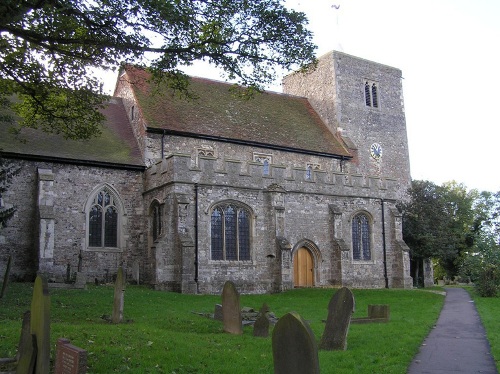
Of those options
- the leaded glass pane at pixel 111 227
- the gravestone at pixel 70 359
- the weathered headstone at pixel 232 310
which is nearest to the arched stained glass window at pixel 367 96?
the leaded glass pane at pixel 111 227

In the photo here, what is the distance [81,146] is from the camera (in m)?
22.1

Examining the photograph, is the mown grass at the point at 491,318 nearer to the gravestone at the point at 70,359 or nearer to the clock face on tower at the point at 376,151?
the gravestone at the point at 70,359

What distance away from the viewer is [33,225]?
20.1 metres

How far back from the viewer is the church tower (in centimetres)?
3070

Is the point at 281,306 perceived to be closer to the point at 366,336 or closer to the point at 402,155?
the point at 366,336

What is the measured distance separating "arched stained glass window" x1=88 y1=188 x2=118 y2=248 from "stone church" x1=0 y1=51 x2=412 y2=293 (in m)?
0.04

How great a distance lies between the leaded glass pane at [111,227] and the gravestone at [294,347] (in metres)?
17.7

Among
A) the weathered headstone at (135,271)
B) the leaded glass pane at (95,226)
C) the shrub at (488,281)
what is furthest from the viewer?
the leaded glass pane at (95,226)

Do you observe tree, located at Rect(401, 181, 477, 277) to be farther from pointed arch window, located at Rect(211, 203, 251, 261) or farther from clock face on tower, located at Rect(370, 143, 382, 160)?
pointed arch window, located at Rect(211, 203, 251, 261)

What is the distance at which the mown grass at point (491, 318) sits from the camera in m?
8.98

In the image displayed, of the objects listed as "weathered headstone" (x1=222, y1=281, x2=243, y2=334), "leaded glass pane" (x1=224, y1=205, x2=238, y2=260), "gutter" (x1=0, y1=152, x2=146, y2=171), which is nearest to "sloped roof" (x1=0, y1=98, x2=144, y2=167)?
"gutter" (x1=0, y1=152, x2=146, y2=171)

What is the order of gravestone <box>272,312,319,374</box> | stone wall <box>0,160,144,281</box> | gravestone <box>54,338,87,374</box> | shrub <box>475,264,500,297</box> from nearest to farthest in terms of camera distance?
gravestone <box>272,312,319,374</box>, gravestone <box>54,338,87,374</box>, stone wall <box>0,160,144,281</box>, shrub <box>475,264,500,297</box>

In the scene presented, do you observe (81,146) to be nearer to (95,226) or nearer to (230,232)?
(95,226)

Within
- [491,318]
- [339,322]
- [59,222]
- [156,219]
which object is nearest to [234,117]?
[156,219]
